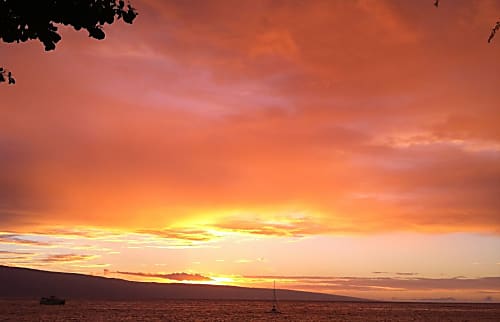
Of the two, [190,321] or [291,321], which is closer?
[190,321]

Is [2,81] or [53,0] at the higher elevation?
[53,0]

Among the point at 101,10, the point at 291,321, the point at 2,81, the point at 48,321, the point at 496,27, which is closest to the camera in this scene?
the point at 496,27

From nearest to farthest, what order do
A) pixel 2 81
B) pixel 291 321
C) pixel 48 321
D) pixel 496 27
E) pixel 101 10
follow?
pixel 496 27 < pixel 101 10 < pixel 2 81 < pixel 48 321 < pixel 291 321

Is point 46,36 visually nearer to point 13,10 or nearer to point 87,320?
point 13,10

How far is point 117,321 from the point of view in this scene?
169 metres

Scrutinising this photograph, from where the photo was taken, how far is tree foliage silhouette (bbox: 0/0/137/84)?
1227 cm

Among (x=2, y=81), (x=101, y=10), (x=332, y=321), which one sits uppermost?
(x=101, y=10)

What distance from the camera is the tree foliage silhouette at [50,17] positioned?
1227 cm

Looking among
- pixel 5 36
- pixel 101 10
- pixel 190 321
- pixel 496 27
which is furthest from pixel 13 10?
pixel 190 321

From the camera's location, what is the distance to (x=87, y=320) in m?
172

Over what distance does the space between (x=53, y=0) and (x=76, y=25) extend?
27.6 inches

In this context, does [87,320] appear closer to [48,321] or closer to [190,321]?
[48,321]

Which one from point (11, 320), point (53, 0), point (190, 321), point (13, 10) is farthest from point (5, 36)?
point (11, 320)

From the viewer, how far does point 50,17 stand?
12.4m
